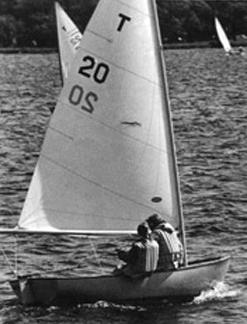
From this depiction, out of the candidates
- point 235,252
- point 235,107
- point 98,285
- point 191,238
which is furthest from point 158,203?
point 235,107

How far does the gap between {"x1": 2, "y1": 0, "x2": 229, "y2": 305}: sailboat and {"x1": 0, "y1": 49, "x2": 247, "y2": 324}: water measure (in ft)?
1.71

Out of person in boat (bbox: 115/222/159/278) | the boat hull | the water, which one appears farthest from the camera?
the water

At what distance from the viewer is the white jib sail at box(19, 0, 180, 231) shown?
84.9ft

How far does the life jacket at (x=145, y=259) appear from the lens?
25359mm

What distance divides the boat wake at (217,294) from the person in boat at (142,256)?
1635 mm

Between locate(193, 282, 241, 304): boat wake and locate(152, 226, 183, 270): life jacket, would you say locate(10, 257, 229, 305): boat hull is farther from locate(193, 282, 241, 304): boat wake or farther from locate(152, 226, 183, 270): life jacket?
locate(193, 282, 241, 304): boat wake

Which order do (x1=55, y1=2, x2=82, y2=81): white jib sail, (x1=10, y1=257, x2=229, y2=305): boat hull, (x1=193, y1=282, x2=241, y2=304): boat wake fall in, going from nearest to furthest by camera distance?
(x1=10, y1=257, x2=229, y2=305): boat hull
(x1=193, y1=282, x2=241, y2=304): boat wake
(x1=55, y1=2, x2=82, y2=81): white jib sail

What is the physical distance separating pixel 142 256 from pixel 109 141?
2.64m

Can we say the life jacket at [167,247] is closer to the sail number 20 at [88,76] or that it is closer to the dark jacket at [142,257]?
the dark jacket at [142,257]

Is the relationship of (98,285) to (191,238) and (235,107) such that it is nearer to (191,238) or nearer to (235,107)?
(191,238)

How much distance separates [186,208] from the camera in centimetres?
4016

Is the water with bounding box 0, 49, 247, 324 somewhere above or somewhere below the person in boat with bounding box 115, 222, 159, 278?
below

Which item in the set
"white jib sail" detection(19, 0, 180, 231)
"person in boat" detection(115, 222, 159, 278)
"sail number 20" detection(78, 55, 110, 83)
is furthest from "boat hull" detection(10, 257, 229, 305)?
"sail number 20" detection(78, 55, 110, 83)

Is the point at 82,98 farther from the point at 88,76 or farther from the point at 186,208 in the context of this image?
the point at 186,208
